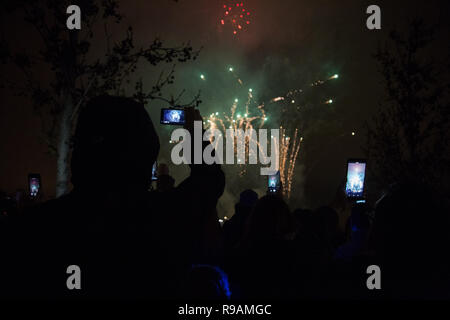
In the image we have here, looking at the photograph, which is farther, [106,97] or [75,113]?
[75,113]

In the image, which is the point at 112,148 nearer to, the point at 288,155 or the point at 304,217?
the point at 304,217

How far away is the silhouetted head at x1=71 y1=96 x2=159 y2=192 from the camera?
5.68 ft

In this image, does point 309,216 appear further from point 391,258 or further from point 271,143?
point 271,143

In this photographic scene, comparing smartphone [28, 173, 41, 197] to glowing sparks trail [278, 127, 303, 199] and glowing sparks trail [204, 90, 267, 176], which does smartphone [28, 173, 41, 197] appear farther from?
glowing sparks trail [278, 127, 303, 199]

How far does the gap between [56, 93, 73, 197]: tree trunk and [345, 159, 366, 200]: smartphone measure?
620cm

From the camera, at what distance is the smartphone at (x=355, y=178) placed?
7.36m

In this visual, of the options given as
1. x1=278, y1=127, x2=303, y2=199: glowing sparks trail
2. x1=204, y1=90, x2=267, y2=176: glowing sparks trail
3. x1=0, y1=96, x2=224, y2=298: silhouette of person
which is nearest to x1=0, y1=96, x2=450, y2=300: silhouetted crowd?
x1=0, y1=96, x2=224, y2=298: silhouette of person

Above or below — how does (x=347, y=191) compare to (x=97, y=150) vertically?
below

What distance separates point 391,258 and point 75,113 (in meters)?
8.02

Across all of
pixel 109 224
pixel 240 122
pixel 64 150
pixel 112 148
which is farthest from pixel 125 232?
pixel 240 122

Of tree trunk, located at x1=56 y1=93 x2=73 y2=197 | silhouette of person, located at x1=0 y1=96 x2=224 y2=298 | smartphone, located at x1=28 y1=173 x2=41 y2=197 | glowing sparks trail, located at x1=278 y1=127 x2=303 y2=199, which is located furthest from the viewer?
glowing sparks trail, located at x1=278 y1=127 x2=303 y2=199

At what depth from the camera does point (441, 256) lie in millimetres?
2418

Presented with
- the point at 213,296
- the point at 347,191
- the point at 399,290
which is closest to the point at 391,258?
the point at 399,290
